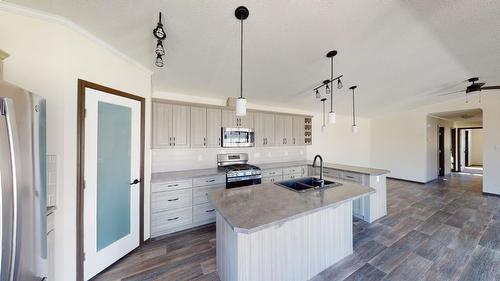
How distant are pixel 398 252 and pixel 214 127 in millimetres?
3393

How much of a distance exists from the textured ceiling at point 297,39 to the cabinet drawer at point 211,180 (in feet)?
5.38

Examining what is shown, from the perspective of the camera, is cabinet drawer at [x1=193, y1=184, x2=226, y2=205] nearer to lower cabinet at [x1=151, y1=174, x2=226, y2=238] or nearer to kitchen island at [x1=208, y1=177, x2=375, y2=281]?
lower cabinet at [x1=151, y1=174, x2=226, y2=238]

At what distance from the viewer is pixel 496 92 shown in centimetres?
455

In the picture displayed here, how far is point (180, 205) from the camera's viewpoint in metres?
2.83

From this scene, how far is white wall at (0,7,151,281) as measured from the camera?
4.71 feet

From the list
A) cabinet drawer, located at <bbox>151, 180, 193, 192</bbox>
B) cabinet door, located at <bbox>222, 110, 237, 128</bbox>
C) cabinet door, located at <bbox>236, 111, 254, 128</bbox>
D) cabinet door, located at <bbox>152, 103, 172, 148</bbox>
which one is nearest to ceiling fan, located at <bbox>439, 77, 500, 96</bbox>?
cabinet door, located at <bbox>236, 111, 254, 128</bbox>

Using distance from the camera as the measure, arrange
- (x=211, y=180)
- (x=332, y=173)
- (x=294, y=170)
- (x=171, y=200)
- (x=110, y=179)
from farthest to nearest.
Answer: (x=294, y=170) < (x=332, y=173) < (x=211, y=180) < (x=171, y=200) < (x=110, y=179)

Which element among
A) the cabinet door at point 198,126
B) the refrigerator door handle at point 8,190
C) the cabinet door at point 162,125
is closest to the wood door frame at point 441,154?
the cabinet door at point 198,126

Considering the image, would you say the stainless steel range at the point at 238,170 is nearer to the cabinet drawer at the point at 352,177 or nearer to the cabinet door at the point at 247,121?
the cabinet door at the point at 247,121

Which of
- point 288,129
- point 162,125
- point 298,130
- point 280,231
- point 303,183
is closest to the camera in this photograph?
point 280,231

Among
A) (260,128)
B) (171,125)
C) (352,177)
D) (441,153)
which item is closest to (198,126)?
(171,125)

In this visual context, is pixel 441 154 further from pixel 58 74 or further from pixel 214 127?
pixel 58 74

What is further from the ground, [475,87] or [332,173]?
[475,87]

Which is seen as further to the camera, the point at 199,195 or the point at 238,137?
the point at 238,137
